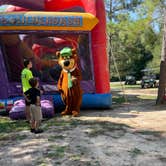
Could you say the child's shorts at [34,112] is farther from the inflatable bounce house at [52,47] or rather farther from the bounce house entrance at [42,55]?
the bounce house entrance at [42,55]

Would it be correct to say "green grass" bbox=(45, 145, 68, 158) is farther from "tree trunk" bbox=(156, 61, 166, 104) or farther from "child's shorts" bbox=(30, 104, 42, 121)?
"tree trunk" bbox=(156, 61, 166, 104)

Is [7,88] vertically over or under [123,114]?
over

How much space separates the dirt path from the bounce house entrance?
197 cm

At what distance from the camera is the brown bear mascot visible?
9578 millimetres

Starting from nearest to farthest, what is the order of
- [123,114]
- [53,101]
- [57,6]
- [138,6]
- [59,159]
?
1. [59,159]
2. [123,114]
3. [53,101]
4. [57,6]
5. [138,6]

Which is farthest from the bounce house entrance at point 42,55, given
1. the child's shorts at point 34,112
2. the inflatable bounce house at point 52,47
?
the child's shorts at point 34,112

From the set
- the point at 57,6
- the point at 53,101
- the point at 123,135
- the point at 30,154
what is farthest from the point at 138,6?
the point at 30,154

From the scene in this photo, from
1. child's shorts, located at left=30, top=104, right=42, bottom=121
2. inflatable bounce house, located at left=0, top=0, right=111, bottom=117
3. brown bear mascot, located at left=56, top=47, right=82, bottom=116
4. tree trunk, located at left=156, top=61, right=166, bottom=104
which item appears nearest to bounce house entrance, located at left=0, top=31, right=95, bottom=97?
inflatable bounce house, located at left=0, top=0, right=111, bottom=117

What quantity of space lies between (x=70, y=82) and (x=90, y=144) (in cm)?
379

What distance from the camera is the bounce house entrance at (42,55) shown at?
1015 cm

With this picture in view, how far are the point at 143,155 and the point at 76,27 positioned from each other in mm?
5710

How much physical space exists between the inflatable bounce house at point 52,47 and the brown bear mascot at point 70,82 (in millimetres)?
662

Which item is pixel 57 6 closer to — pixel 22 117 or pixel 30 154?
pixel 22 117

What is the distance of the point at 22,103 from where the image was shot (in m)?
9.17
